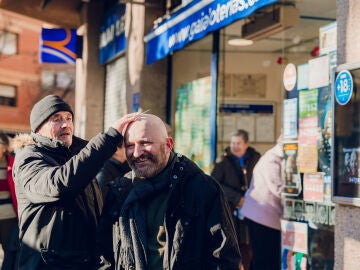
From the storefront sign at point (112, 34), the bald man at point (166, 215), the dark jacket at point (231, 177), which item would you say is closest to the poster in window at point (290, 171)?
the dark jacket at point (231, 177)

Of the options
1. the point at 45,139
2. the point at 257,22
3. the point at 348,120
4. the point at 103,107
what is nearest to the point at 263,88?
the point at 257,22

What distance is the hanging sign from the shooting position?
15.2 ft

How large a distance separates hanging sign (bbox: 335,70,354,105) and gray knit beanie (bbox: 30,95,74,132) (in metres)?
1.97

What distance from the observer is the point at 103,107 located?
13945 millimetres

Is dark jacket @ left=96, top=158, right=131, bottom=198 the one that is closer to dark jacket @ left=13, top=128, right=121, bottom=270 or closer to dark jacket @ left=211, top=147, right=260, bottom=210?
dark jacket @ left=13, top=128, right=121, bottom=270

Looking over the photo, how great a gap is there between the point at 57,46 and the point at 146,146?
37.3 ft

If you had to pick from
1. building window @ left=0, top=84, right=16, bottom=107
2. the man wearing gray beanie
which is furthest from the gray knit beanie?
building window @ left=0, top=84, right=16, bottom=107

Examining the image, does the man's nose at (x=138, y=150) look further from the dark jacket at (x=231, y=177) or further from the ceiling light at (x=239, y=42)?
the ceiling light at (x=239, y=42)

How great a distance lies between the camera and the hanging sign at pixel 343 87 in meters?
4.63

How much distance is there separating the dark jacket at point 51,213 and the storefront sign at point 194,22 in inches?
108

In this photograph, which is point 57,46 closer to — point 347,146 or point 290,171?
point 290,171

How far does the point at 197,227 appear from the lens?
2992mm

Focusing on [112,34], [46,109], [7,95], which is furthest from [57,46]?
[7,95]

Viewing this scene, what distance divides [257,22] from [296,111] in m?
3.21
